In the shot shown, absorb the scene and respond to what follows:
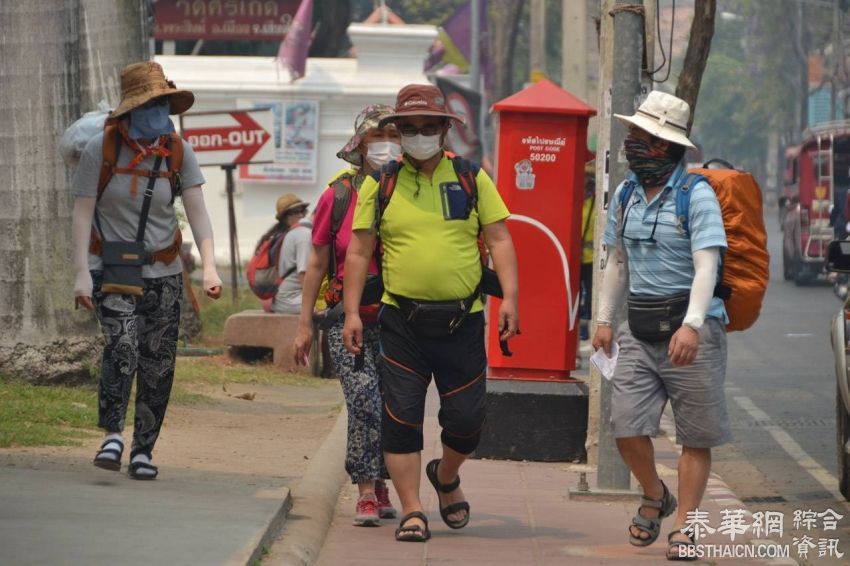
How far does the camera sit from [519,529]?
292 inches

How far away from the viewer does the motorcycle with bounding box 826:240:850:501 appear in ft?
27.2

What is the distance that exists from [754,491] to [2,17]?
5456mm

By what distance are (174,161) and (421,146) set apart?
51.8 inches

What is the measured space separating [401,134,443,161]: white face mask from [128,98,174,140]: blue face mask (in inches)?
49.2

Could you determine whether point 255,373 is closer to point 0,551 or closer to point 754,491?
point 754,491

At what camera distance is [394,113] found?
6922 mm

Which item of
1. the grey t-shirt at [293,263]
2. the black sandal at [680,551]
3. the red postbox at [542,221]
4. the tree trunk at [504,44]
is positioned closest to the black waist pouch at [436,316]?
the black sandal at [680,551]

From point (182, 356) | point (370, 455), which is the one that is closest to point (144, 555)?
point (370, 455)

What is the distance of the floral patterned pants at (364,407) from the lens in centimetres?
728

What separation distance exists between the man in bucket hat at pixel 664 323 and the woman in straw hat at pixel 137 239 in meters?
1.89

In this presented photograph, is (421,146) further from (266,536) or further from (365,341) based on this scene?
(266,536)

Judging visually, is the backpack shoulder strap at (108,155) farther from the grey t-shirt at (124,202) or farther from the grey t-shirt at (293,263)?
the grey t-shirt at (293,263)

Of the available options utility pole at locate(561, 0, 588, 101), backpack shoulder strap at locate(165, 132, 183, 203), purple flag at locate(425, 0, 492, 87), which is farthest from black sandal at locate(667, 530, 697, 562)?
purple flag at locate(425, 0, 492, 87)

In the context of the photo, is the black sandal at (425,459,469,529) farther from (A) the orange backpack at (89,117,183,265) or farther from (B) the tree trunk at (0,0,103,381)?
(B) the tree trunk at (0,0,103,381)
